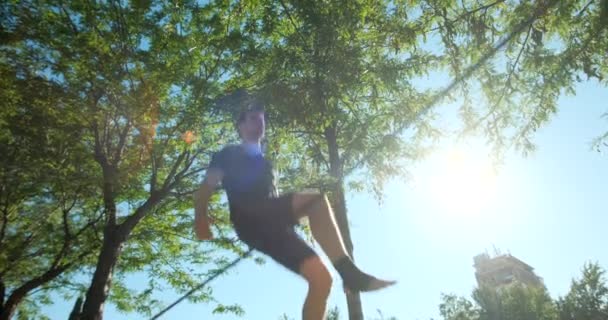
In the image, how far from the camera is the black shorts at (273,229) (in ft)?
9.29

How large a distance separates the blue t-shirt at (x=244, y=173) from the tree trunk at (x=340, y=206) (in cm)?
232

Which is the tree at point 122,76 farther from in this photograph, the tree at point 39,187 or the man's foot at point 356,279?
the man's foot at point 356,279

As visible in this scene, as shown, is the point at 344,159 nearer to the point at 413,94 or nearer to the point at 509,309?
the point at 413,94

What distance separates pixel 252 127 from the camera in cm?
365

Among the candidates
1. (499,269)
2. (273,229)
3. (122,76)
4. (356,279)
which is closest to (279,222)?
(273,229)

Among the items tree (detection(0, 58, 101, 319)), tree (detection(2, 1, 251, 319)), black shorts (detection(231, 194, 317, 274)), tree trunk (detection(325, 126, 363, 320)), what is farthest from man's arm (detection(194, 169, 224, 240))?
tree (detection(0, 58, 101, 319))

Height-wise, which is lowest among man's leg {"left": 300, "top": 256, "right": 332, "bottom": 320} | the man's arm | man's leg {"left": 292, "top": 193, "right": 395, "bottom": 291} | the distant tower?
man's leg {"left": 300, "top": 256, "right": 332, "bottom": 320}

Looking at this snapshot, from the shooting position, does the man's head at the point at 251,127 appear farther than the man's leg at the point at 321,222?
Yes

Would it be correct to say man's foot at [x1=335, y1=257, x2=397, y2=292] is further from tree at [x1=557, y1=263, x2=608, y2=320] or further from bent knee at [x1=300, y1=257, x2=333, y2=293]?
tree at [x1=557, y1=263, x2=608, y2=320]

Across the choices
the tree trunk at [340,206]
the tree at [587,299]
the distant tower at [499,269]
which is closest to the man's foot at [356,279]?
the tree trunk at [340,206]

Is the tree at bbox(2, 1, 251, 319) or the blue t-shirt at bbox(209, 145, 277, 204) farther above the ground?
the tree at bbox(2, 1, 251, 319)

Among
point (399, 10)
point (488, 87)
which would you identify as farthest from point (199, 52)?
point (488, 87)

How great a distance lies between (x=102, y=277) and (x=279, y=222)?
31.6ft

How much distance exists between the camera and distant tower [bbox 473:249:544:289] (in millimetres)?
62347
